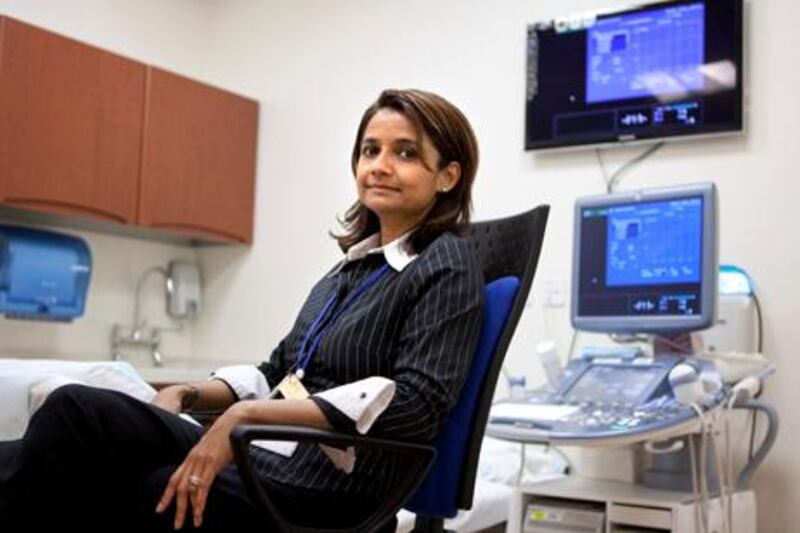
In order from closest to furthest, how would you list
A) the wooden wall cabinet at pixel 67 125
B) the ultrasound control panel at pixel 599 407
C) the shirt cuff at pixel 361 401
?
the shirt cuff at pixel 361 401 < the ultrasound control panel at pixel 599 407 < the wooden wall cabinet at pixel 67 125

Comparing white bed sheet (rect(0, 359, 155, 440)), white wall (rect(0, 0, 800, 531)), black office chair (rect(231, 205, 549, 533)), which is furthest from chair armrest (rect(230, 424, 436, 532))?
white wall (rect(0, 0, 800, 531))

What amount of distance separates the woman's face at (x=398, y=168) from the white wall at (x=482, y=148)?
1599mm

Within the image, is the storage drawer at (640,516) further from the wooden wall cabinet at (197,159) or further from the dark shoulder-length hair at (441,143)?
the wooden wall cabinet at (197,159)

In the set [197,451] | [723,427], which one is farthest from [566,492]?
[197,451]

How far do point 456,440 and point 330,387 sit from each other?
240 mm

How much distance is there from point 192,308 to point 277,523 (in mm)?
3060

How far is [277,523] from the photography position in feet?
4.12

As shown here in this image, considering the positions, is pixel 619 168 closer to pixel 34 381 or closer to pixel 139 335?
pixel 34 381

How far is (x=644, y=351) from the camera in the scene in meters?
2.63

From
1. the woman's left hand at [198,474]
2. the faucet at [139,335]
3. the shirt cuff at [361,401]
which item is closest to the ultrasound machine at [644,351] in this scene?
the shirt cuff at [361,401]

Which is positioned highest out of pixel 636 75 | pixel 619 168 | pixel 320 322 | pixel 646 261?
pixel 636 75

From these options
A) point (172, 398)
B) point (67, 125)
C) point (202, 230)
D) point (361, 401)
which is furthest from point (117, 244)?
point (361, 401)

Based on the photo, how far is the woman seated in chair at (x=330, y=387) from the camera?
124 centimetres

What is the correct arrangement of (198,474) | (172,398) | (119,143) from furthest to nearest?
1. (119,143)
2. (172,398)
3. (198,474)
